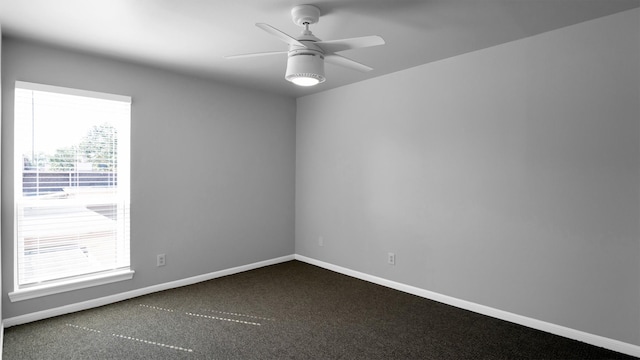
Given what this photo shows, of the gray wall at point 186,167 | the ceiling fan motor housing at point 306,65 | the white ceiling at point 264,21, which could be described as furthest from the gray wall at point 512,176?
the ceiling fan motor housing at point 306,65

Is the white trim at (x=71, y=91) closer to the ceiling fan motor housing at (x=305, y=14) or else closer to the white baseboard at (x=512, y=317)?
the ceiling fan motor housing at (x=305, y=14)

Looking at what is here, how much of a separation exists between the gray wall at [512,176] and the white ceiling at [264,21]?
322 mm

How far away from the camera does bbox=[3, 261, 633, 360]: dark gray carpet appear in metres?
2.44

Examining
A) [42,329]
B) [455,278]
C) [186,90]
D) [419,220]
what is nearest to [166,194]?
[186,90]

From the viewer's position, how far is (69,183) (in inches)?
122

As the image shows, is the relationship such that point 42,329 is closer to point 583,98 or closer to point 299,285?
point 299,285

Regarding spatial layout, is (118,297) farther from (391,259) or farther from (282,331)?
(391,259)

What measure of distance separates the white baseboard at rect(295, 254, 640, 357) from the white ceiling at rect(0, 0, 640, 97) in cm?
231

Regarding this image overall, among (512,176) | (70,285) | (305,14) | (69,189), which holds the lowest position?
(70,285)

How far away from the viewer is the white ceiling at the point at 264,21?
2248 millimetres

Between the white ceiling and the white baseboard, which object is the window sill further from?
the white baseboard

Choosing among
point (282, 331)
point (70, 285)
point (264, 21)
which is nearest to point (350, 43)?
point (264, 21)

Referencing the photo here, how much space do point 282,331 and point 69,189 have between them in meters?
2.28

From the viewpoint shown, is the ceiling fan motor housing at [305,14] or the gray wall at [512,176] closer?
the ceiling fan motor housing at [305,14]
